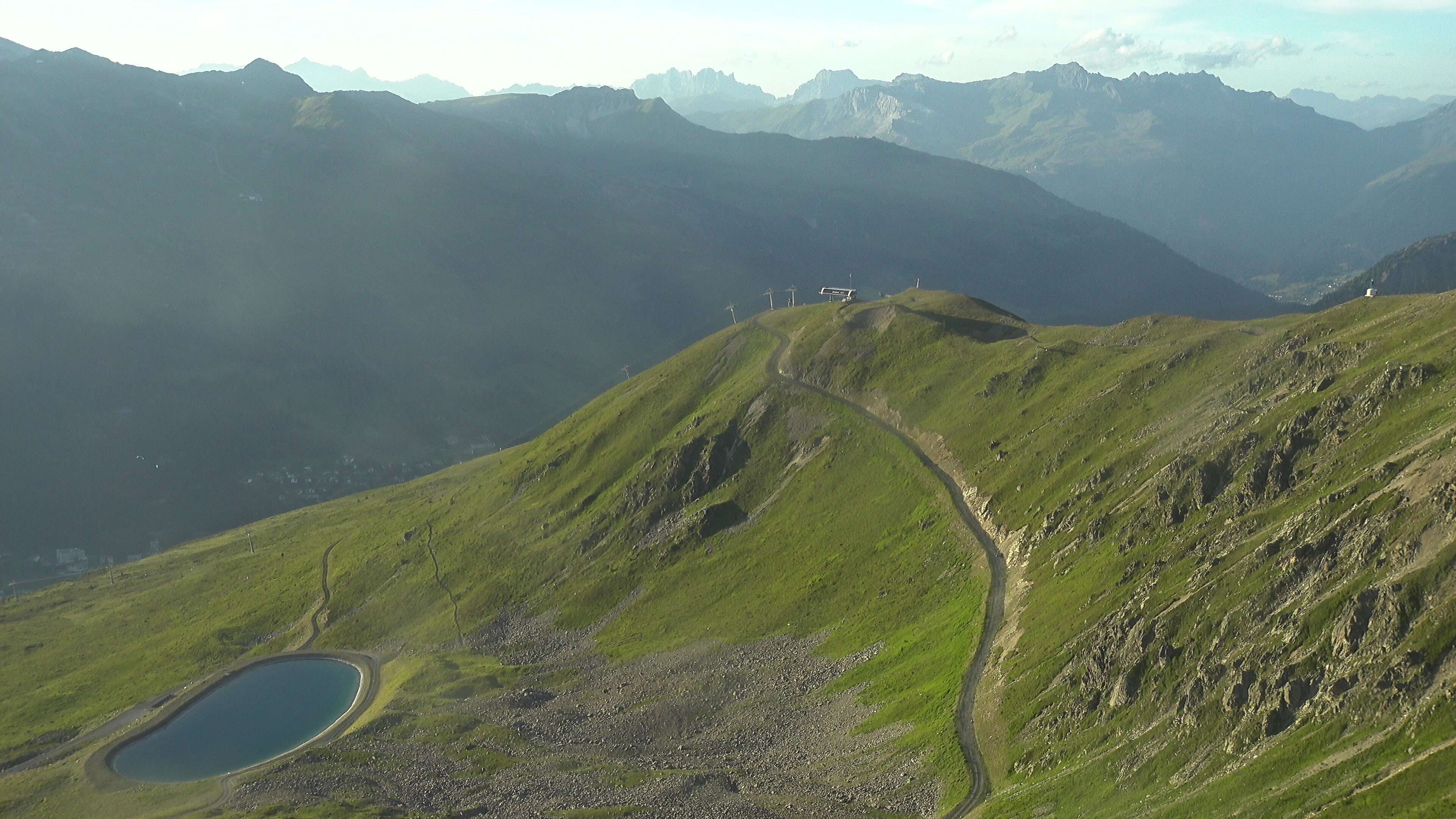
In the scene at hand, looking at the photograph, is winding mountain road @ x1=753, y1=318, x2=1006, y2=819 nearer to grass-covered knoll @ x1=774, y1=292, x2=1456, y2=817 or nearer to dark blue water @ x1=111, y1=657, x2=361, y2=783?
grass-covered knoll @ x1=774, y1=292, x2=1456, y2=817

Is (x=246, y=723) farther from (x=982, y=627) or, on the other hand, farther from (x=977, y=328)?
(x=977, y=328)

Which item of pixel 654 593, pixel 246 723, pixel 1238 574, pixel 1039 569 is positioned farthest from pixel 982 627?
pixel 246 723

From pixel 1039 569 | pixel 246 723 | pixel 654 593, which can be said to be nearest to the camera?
pixel 1039 569

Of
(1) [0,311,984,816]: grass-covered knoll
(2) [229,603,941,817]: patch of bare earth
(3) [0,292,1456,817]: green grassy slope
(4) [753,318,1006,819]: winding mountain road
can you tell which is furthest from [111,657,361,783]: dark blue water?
(4) [753,318,1006,819]: winding mountain road

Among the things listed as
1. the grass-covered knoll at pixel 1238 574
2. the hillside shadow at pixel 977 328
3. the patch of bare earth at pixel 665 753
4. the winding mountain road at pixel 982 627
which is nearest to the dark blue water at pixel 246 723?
the patch of bare earth at pixel 665 753

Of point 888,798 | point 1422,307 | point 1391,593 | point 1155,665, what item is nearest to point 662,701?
point 888,798

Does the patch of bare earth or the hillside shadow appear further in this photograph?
the hillside shadow

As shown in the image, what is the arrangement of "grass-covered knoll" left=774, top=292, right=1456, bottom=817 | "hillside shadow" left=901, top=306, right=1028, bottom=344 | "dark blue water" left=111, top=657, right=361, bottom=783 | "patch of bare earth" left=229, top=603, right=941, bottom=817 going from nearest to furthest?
"grass-covered knoll" left=774, top=292, right=1456, bottom=817 → "patch of bare earth" left=229, top=603, right=941, bottom=817 → "dark blue water" left=111, top=657, right=361, bottom=783 → "hillside shadow" left=901, top=306, right=1028, bottom=344
